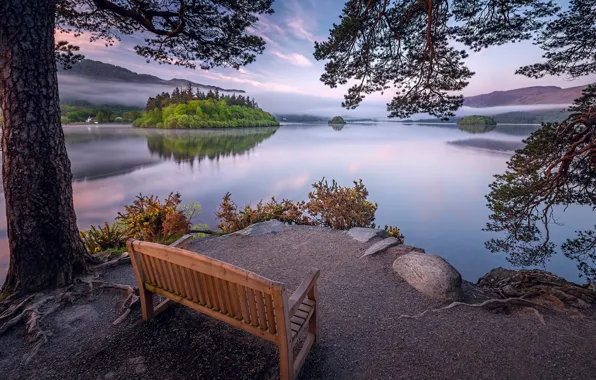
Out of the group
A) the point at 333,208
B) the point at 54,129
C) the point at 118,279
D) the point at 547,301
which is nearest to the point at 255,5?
the point at 54,129

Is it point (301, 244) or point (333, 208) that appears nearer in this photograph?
point (301, 244)

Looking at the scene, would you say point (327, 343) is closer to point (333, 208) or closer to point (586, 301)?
point (586, 301)

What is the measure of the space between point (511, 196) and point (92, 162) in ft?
123

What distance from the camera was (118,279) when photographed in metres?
4.44

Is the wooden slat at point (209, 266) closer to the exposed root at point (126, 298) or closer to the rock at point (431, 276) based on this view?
the exposed root at point (126, 298)

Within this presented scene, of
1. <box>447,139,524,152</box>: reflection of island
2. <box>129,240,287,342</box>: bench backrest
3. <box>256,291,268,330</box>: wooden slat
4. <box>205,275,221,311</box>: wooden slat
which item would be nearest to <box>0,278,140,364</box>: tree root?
<box>129,240,287,342</box>: bench backrest

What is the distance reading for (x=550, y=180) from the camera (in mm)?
5707

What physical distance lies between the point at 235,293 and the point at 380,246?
399 centimetres

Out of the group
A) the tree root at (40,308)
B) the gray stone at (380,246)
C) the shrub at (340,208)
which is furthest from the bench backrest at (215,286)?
the shrub at (340,208)

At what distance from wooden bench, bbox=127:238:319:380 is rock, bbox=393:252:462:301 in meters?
2.19

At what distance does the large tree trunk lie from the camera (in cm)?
338

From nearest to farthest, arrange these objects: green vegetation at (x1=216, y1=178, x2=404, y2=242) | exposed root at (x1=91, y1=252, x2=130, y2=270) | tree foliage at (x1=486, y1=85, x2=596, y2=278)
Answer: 1. exposed root at (x1=91, y1=252, x2=130, y2=270)
2. tree foliage at (x1=486, y1=85, x2=596, y2=278)
3. green vegetation at (x1=216, y1=178, x2=404, y2=242)

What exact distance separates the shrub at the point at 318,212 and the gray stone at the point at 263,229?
721 mm

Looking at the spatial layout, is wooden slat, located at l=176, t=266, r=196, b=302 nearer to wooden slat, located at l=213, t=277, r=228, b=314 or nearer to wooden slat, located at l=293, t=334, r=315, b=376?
wooden slat, located at l=213, t=277, r=228, b=314
